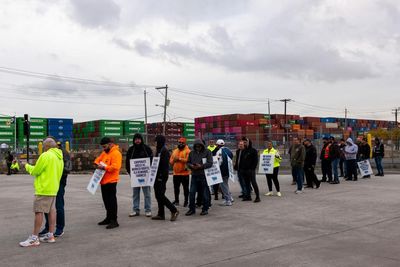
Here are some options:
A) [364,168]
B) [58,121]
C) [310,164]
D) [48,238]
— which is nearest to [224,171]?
[310,164]

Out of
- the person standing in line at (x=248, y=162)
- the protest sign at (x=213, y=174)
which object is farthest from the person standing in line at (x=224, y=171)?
the protest sign at (x=213, y=174)

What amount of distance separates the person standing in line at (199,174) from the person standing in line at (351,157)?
329 inches

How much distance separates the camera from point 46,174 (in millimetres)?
6910

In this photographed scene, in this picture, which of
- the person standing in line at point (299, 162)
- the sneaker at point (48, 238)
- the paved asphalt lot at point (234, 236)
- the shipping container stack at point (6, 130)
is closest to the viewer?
the paved asphalt lot at point (234, 236)

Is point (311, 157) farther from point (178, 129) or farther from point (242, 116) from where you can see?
point (242, 116)

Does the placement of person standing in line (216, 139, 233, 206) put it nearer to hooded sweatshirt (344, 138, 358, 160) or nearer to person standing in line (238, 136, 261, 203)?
person standing in line (238, 136, 261, 203)

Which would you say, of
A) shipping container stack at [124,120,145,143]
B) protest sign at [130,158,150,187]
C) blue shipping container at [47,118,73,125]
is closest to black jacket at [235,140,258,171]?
protest sign at [130,158,150,187]

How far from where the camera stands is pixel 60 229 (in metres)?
7.59

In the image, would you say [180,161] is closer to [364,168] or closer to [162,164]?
[162,164]

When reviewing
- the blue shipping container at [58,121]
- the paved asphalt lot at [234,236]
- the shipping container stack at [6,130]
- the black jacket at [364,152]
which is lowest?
the paved asphalt lot at [234,236]

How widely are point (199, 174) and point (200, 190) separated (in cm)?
39

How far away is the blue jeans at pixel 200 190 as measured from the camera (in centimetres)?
955

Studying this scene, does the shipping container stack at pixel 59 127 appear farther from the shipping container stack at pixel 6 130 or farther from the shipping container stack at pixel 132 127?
the shipping container stack at pixel 132 127

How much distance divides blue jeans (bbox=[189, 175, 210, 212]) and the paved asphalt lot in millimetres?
257
